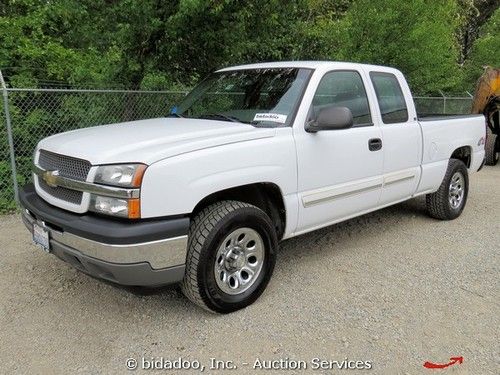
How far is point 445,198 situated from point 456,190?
0.37 meters

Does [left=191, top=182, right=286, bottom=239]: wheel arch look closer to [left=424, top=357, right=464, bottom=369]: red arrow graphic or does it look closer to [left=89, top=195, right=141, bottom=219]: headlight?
[left=89, top=195, right=141, bottom=219]: headlight

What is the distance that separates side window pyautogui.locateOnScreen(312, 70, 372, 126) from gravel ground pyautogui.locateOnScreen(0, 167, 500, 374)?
4.67ft

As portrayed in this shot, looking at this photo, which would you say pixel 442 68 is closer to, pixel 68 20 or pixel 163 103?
pixel 163 103

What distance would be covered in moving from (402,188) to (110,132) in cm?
304

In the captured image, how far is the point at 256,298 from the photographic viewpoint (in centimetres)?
366

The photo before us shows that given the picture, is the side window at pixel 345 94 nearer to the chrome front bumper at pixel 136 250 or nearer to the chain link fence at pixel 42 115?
the chrome front bumper at pixel 136 250

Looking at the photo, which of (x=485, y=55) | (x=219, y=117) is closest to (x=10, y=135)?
(x=219, y=117)

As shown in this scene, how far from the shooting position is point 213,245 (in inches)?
128

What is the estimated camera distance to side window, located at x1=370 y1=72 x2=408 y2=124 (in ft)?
15.3

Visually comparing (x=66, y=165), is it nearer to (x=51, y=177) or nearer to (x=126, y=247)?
(x=51, y=177)

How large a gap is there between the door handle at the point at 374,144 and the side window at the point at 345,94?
0.57 feet

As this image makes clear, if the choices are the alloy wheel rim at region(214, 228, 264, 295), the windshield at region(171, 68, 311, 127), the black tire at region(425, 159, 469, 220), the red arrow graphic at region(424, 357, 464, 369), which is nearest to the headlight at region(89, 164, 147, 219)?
the alloy wheel rim at region(214, 228, 264, 295)

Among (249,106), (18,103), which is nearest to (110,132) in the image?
(249,106)

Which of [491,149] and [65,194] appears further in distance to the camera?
[491,149]
